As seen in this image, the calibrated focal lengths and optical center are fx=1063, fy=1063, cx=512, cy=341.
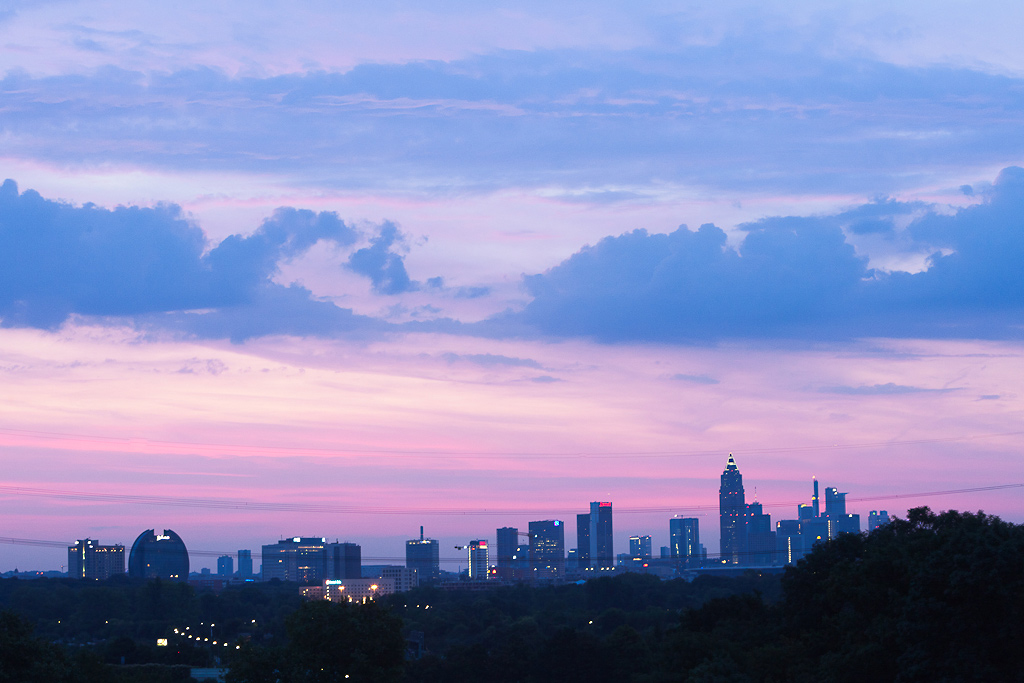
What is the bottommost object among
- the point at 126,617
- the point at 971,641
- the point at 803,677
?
the point at 126,617

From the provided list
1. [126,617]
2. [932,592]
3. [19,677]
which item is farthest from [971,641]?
[126,617]

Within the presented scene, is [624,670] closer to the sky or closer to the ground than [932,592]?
closer to the ground

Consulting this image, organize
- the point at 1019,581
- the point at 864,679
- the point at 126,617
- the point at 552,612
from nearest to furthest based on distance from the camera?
1. the point at 1019,581
2. the point at 864,679
3. the point at 552,612
4. the point at 126,617

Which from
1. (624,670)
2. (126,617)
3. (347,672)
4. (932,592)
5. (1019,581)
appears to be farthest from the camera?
(126,617)

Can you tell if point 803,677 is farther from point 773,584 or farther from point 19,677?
point 773,584

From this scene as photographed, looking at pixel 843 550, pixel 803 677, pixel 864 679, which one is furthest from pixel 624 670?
pixel 864 679

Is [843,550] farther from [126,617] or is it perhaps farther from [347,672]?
[126,617]

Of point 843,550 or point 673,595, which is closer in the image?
point 843,550
